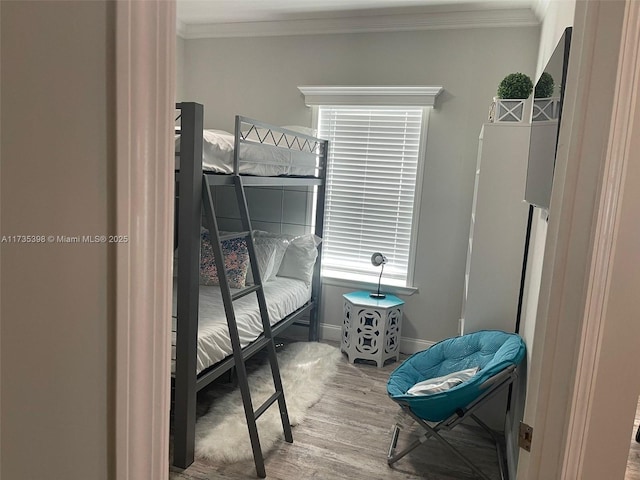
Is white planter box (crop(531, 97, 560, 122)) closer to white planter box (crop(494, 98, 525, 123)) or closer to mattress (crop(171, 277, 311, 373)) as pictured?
white planter box (crop(494, 98, 525, 123))

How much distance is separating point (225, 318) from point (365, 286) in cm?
169

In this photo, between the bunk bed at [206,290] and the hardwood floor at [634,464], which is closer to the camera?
the bunk bed at [206,290]

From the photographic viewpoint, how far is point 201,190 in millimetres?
2443

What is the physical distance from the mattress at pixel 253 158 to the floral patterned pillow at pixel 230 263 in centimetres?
62

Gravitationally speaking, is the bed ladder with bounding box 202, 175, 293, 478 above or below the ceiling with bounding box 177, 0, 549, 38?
below

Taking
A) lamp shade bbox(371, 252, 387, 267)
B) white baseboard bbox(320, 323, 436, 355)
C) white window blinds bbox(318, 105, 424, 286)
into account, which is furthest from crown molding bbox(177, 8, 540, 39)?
white baseboard bbox(320, 323, 436, 355)

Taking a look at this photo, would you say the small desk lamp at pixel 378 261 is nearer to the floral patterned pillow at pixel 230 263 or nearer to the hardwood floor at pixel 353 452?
the hardwood floor at pixel 353 452

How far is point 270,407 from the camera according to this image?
308 centimetres

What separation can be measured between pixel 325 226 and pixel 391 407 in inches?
68.3

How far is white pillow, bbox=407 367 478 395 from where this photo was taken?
2424mm

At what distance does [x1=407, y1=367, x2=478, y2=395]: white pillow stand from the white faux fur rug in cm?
83

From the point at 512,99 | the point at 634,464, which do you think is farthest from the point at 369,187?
the point at 634,464

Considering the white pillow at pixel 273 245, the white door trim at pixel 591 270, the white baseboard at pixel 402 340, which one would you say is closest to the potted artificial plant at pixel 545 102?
the white door trim at pixel 591 270

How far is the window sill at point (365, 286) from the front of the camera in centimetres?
414
